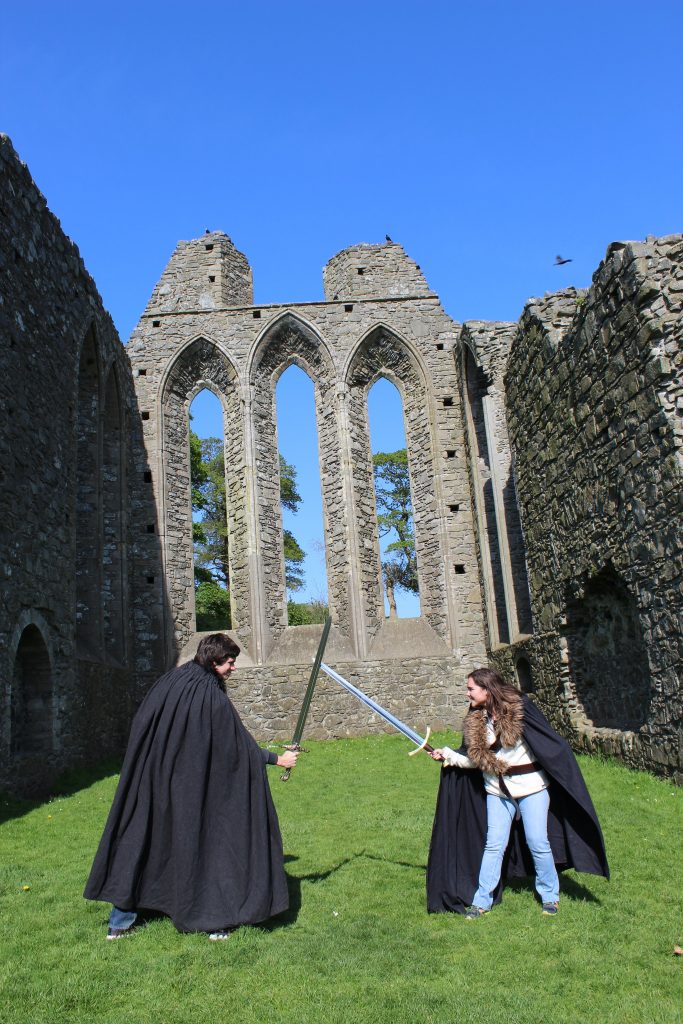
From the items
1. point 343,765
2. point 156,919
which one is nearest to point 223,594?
point 343,765

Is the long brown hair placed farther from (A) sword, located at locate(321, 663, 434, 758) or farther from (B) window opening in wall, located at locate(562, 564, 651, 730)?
(B) window opening in wall, located at locate(562, 564, 651, 730)

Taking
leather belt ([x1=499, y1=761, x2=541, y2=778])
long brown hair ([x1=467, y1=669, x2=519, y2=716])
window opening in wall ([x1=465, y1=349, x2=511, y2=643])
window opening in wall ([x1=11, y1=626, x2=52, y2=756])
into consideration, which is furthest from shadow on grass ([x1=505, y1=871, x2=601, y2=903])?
window opening in wall ([x1=465, y1=349, x2=511, y2=643])

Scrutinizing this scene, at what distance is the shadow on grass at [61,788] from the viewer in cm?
764

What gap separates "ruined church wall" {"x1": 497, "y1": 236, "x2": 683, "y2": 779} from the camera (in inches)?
273

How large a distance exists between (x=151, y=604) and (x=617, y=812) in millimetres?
9973

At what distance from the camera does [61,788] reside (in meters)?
9.23

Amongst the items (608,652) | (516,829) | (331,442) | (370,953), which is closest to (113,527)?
(331,442)

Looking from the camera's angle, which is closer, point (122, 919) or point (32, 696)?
point (122, 919)

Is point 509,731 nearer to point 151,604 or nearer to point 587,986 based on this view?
point 587,986

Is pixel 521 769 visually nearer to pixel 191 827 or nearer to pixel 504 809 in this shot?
pixel 504 809

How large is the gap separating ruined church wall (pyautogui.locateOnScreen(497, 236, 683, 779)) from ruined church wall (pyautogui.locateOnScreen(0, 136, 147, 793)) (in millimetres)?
6257

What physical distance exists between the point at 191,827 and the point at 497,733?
163cm

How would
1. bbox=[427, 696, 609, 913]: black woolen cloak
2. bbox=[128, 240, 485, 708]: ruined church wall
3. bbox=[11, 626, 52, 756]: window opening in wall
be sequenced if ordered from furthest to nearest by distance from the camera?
bbox=[128, 240, 485, 708]: ruined church wall, bbox=[11, 626, 52, 756]: window opening in wall, bbox=[427, 696, 609, 913]: black woolen cloak

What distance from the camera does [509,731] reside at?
13.3ft
